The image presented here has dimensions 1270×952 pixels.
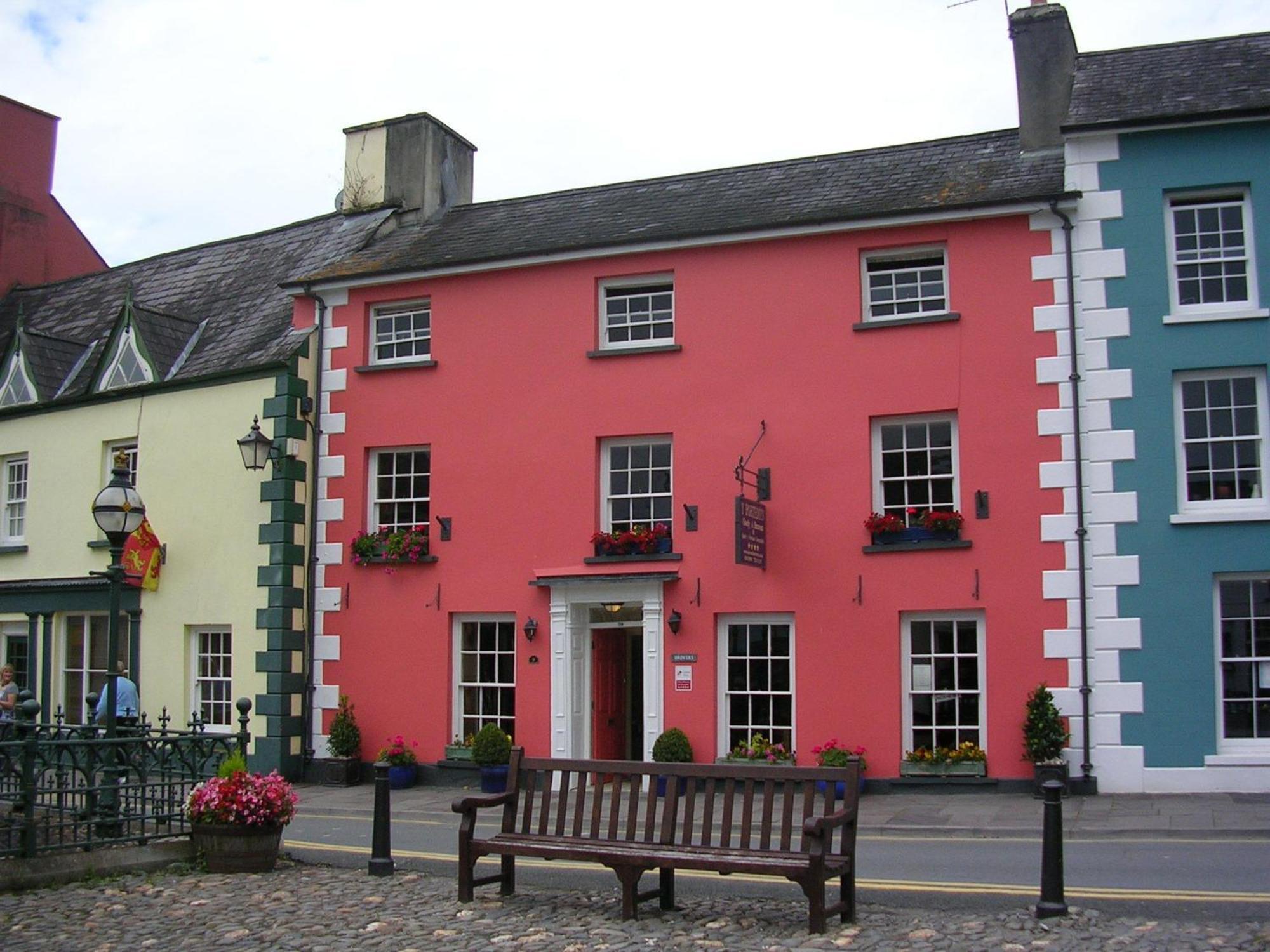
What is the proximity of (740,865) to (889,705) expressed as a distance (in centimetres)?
943

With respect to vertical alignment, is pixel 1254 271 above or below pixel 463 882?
above

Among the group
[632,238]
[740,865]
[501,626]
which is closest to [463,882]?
[740,865]

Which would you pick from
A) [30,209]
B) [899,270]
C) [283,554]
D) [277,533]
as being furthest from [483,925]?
[30,209]

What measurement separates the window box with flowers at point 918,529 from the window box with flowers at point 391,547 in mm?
6730

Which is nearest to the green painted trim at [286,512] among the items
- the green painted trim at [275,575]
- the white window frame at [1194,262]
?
the green painted trim at [275,575]

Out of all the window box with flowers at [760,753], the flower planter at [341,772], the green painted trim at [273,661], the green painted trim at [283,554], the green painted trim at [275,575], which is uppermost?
the green painted trim at [283,554]

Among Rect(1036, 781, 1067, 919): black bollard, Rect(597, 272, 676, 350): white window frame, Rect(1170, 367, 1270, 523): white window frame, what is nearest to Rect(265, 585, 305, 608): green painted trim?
Rect(597, 272, 676, 350): white window frame

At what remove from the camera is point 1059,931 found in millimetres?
8680

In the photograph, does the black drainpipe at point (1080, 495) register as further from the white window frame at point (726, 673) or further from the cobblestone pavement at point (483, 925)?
the cobblestone pavement at point (483, 925)

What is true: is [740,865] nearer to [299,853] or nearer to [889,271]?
[299,853]

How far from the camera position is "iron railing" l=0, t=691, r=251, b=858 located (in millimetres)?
11125

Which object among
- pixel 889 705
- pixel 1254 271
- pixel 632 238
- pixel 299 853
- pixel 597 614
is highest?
pixel 632 238

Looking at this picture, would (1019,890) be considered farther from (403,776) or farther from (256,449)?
(256,449)

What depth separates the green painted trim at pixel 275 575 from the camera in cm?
2114
